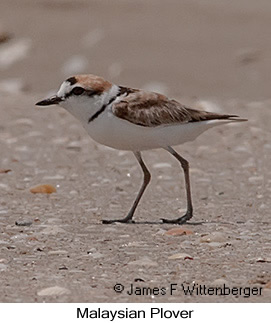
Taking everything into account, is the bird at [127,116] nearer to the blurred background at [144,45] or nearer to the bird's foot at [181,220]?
the bird's foot at [181,220]

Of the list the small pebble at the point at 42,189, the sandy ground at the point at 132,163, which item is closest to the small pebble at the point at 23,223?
the sandy ground at the point at 132,163

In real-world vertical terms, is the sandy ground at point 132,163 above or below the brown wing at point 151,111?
below

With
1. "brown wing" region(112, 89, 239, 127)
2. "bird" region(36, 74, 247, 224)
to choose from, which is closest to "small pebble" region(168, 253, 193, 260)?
"bird" region(36, 74, 247, 224)

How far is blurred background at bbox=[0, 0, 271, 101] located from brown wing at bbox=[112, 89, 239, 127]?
640 centimetres

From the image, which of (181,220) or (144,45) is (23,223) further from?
(144,45)

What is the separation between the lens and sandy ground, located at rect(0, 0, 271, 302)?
4.92 metres

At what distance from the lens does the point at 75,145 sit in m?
9.23

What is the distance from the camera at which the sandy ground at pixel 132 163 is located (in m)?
4.92

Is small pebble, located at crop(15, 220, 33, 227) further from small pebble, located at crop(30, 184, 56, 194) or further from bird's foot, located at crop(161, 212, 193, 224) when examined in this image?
small pebble, located at crop(30, 184, 56, 194)

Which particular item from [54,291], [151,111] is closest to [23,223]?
[151,111]

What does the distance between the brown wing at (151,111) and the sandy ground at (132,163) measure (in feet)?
2.19

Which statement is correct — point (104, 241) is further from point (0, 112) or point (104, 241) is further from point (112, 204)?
point (0, 112)

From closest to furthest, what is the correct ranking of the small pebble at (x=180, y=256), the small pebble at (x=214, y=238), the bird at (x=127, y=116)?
the small pebble at (x=180, y=256) → the small pebble at (x=214, y=238) → the bird at (x=127, y=116)

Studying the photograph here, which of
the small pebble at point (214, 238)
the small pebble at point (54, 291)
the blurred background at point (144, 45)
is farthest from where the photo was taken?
the blurred background at point (144, 45)
